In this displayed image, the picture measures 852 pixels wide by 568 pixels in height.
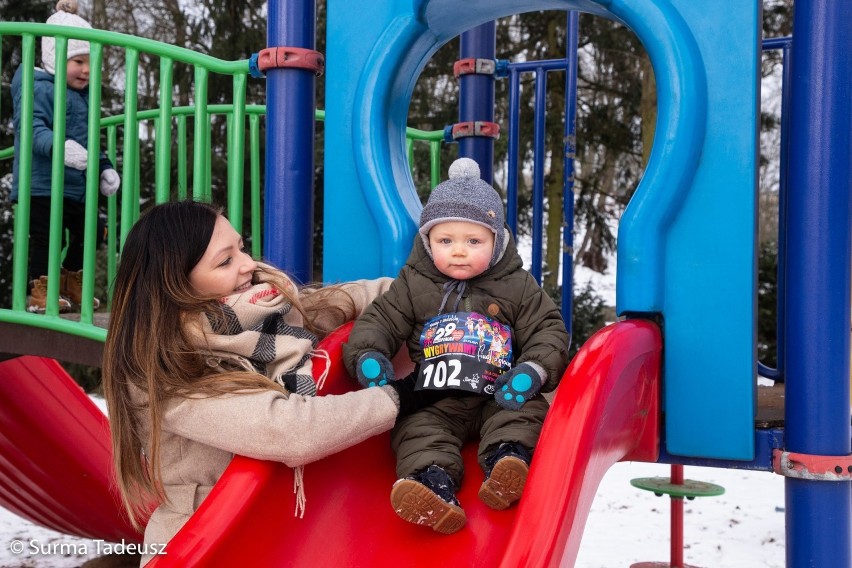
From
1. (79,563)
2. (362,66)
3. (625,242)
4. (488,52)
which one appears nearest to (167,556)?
(625,242)

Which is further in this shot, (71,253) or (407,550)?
(71,253)

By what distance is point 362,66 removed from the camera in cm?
268

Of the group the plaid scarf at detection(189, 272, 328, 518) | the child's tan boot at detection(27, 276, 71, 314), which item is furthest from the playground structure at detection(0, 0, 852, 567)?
the child's tan boot at detection(27, 276, 71, 314)

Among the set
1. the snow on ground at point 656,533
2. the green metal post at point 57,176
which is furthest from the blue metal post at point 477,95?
the snow on ground at point 656,533

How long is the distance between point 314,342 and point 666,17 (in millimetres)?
1233

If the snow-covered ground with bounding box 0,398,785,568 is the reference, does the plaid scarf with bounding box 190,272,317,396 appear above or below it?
above

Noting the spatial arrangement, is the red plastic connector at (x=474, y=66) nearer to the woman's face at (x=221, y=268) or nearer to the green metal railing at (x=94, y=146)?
the green metal railing at (x=94, y=146)

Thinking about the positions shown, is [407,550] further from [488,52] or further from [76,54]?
[76,54]

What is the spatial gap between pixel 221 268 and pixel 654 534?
3.31 metres

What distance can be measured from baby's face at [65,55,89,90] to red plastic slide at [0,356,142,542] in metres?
1.39

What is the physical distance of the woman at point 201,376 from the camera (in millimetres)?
1801

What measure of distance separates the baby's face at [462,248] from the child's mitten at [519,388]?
33cm

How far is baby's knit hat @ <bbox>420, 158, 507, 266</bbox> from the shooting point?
2.14 metres

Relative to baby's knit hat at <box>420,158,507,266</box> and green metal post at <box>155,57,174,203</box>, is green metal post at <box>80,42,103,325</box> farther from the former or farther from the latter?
baby's knit hat at <box>420,158,507,266</box>
